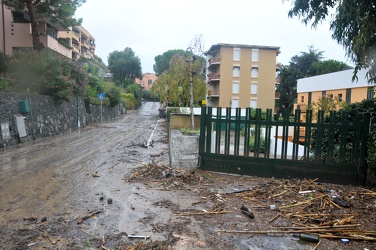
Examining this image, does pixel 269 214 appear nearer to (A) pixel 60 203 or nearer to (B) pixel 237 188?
(B) pixel 237 188

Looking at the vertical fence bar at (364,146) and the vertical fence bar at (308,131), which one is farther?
the vertical fence bar at (308,131)

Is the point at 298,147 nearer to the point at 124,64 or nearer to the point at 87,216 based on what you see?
the point at 87,216

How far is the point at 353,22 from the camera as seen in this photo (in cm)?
645

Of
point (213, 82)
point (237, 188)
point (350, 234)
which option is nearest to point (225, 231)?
point (350, 234)

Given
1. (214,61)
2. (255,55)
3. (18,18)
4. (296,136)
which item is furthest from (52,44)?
(255,55)

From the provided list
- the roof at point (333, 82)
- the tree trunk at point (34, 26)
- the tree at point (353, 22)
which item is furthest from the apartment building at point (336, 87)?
the tree trunk at point (34, 26)

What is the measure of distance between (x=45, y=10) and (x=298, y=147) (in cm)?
2081

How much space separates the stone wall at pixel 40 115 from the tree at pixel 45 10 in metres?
4.67

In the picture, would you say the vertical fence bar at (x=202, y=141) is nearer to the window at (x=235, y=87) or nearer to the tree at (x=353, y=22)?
the tree at (x=353, y=22)

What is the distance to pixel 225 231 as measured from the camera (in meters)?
4.05

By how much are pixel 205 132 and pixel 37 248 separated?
4491mm

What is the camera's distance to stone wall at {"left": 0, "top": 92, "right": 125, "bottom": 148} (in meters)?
13.6

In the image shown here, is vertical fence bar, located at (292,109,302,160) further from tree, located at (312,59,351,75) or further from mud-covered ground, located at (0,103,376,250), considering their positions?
tree, located at (312,59,351,75)

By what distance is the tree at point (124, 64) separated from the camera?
69.9 meters
